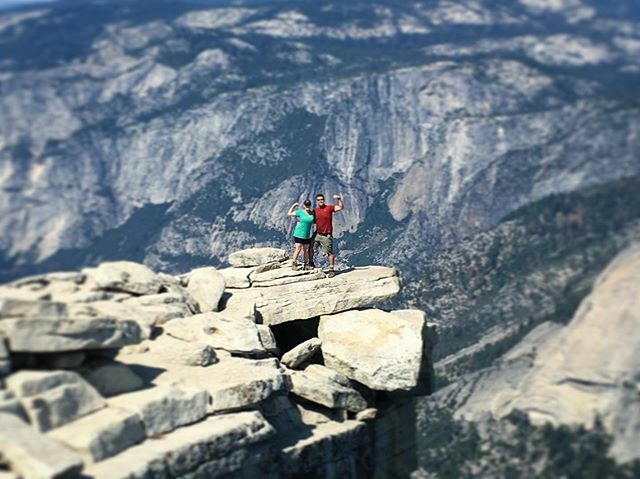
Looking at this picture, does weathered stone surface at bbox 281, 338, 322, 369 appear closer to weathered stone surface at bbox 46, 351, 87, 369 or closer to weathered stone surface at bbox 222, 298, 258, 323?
Answer: weathered stone surface at bbox 222, 298, 258, 323

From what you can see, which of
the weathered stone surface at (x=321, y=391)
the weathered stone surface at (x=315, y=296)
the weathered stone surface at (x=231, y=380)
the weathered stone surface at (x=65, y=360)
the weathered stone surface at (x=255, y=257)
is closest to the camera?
Result: the weathered stone surface at (x=65, y=360)

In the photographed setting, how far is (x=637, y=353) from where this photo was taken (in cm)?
11481

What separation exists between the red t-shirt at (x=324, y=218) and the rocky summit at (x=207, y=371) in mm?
1218

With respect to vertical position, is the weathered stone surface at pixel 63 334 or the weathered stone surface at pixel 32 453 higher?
the weathered stone surface at pixel 63 334

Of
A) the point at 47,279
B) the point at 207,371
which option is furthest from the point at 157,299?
the point at 47,279

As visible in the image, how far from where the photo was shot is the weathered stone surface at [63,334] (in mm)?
15242

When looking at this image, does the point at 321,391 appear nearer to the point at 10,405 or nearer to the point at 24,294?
the point at 24,294

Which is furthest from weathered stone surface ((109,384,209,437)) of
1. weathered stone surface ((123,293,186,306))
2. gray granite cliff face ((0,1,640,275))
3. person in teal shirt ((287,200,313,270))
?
gray granite cliff face ((0,1,640,275))

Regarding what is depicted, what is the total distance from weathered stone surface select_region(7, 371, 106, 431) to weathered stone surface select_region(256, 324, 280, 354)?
6.49 meters

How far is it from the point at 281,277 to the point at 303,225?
175 cm

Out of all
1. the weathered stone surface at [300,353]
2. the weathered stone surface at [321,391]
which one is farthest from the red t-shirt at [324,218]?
the weathered stone surface at [321,391]

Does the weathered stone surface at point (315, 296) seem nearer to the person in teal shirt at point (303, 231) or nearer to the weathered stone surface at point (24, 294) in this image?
the person in teal shirt at point (303, 231)

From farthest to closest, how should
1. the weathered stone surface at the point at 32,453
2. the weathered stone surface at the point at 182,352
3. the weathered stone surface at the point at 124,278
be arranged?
the weathered stone surface at the point at 124,278 → the weathered stone surface at the point at 182,352 → the weathered stone surface at the point at 32,453

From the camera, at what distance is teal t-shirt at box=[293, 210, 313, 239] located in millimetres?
25688
